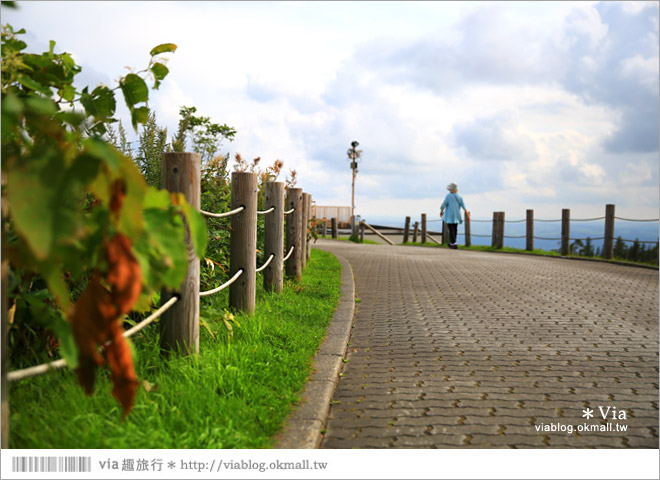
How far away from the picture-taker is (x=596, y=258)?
1673 cm

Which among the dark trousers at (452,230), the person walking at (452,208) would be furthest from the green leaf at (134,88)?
the dark trousers at (452,230)

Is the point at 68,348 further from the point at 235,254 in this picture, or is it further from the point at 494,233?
the point at 494,233

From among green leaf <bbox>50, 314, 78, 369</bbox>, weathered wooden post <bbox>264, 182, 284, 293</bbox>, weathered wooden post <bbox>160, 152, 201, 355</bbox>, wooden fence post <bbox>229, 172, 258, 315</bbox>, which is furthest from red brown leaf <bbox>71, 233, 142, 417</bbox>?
weathered wooden post <bbox>264, 182, 284, 293</bbox>

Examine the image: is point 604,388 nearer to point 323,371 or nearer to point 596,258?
point 323,371

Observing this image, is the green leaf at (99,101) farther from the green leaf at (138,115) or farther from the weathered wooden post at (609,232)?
the weathered wooden post at (609,232)

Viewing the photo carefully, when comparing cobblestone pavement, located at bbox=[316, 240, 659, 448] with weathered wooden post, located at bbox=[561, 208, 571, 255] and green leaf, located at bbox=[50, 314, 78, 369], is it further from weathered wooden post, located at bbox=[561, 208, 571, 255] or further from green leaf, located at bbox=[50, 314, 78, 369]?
weathered wooden post, located at bbox=[561, 208, 571, 255]

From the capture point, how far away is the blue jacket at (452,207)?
21.7 metres

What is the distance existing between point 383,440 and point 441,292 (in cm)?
560

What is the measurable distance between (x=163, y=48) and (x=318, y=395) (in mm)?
2177

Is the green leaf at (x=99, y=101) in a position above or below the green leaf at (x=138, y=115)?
above

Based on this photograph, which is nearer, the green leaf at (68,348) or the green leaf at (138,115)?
the green leaf at (68,348)

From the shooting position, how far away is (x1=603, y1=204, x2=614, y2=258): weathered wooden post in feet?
53.9

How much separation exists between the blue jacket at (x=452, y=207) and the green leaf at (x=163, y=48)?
19.8 meters

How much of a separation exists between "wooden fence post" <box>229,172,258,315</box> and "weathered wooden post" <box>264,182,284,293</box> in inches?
53.3
